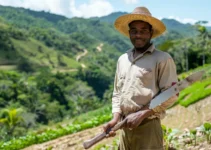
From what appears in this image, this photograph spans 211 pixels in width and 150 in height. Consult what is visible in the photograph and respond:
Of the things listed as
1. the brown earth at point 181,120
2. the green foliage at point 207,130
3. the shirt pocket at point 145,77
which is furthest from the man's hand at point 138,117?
the brown earth at point 181,120

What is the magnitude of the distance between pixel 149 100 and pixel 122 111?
0.33m

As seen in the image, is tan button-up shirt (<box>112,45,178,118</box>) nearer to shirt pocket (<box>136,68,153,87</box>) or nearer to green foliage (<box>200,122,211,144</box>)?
shirt pocket (<box>136,68,153,87</box>)

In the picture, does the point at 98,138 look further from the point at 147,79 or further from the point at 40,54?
the point at 40,54

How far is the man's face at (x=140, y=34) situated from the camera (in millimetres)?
2717

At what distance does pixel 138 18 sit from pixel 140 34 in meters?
0.13

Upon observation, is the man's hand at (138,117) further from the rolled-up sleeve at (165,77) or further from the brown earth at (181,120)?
the brown earth at (181,120)

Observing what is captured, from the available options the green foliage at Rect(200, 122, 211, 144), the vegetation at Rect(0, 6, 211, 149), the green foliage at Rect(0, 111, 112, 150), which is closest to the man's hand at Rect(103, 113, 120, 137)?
the green foliage at Rect(200, 122, 211, 144)

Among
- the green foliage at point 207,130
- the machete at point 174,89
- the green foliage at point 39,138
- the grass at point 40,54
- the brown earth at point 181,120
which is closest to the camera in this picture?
the machete at point 174,89

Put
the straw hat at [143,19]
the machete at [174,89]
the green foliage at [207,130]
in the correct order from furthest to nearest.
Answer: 1. the green foliage at [207,130]
2. the straw hat at [143,19]
3. the machete at [174,89]

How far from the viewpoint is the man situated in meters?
2.59

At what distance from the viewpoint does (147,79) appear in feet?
8.64

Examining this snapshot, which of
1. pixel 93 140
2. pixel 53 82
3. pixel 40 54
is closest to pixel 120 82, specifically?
pixel 93 140

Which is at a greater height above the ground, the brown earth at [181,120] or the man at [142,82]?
the man at [142,82]

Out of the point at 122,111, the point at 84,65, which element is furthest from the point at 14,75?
the point at 122,111
